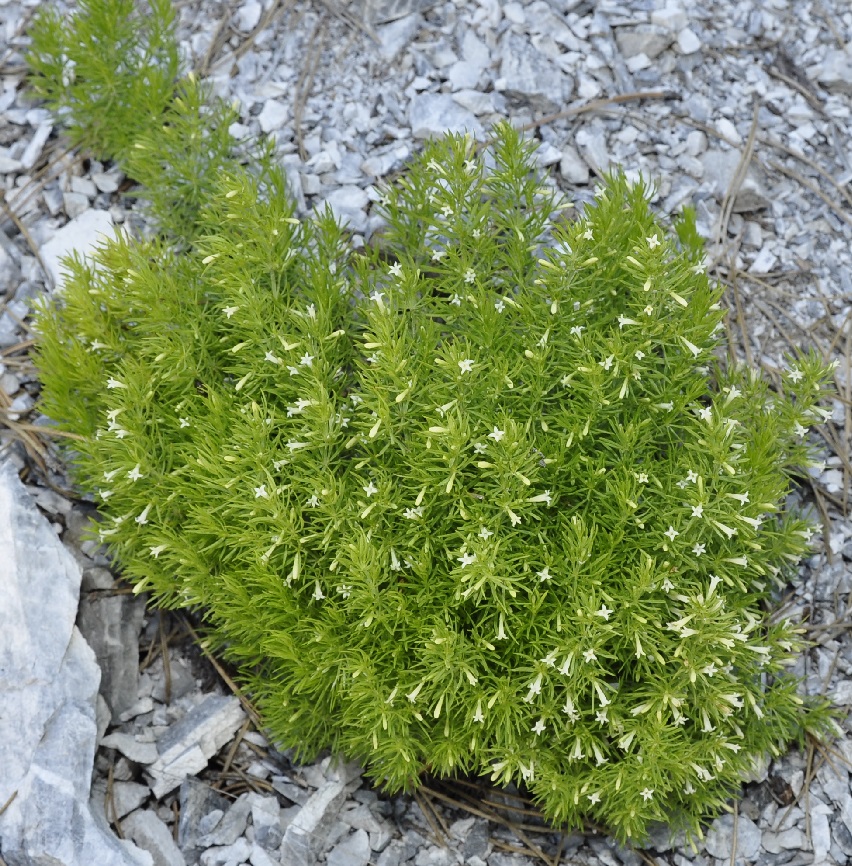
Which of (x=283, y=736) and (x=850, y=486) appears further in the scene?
(x=850, y=486)

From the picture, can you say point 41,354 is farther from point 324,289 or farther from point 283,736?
point 283,736

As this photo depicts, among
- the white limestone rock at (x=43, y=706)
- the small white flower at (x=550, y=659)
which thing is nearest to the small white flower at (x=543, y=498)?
the small white flower at (x=550, y=659)

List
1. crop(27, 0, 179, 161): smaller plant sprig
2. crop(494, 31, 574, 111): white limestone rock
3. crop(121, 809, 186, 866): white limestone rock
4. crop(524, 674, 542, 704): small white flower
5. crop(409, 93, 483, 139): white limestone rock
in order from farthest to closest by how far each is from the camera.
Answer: crop(494, 31, 574, 111): white limestone rock
crop(409, 93, 483, 139): white limestone rock
crop(27, 0, 179, 161): smaller plant sprig
crop(121, 809, 186, 866): white limestone rock
crop(524, 674, 542, 704): small white flower

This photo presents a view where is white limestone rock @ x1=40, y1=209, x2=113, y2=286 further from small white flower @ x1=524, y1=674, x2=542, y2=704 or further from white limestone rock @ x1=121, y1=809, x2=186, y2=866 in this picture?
small white flower @ x1=524, y1=674, x2=542, y2=704

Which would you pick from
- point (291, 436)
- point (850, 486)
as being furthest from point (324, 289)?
point (850, 486)

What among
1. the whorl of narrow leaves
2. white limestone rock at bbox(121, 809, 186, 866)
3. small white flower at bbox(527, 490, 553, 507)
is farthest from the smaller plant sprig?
white limestone rock at bbox(121, 809, 186, 866)

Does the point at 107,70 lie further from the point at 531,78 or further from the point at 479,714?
the point at 479,714

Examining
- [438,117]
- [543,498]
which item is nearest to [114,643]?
[543,498]
